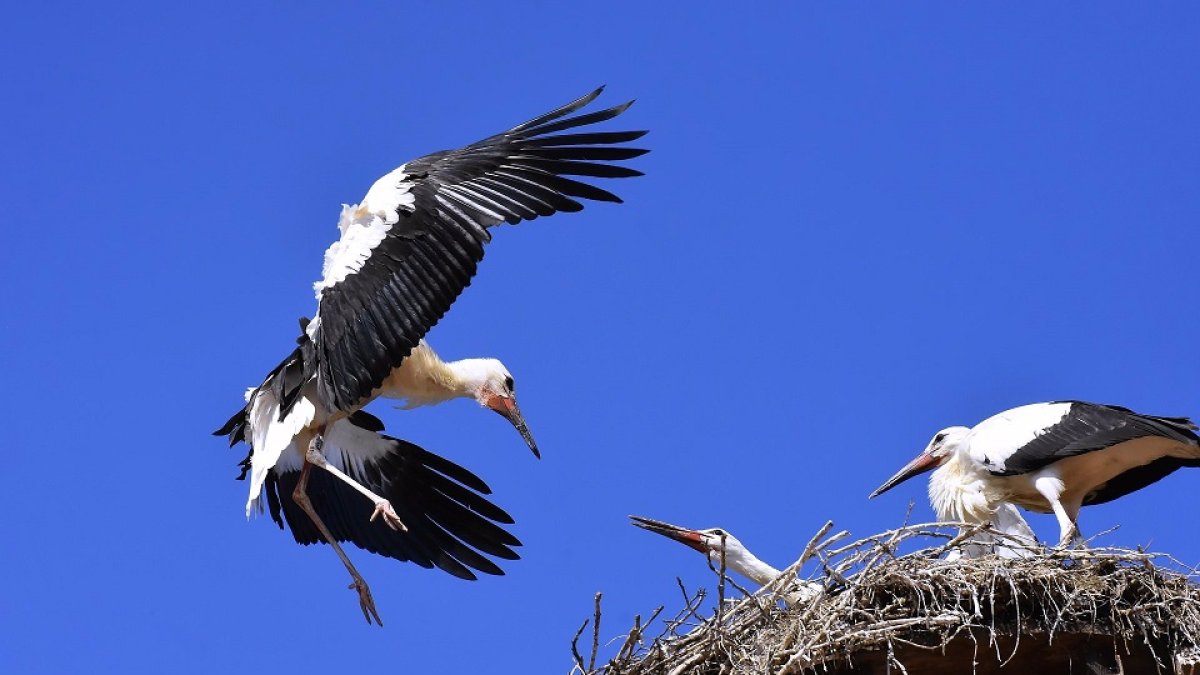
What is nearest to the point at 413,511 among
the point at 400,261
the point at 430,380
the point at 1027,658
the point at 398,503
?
the point at 398,503

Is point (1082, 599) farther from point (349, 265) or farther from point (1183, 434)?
point (349, 265)

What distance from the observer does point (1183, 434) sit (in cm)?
927

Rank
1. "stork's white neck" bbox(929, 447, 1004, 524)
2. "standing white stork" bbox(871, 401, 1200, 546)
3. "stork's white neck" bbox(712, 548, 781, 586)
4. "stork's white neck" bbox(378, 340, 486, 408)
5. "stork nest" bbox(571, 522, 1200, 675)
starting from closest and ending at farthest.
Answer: "stork nest" bbox(571, 522, 1200, 675)
"stork's white neck" bbox(712, 548, 781, 586)
"stork's white neck" bbox(378, 340, 486, 408)
"standing white stork" bbox(871, 401, 1200, 546)
"stork's white neck" bbox(929, 447, 1004, 524)

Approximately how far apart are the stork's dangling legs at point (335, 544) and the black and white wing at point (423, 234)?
38.2 inches

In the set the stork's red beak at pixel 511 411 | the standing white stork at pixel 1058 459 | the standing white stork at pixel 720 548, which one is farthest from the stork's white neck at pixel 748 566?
the standing white stork at pixel 1058 459

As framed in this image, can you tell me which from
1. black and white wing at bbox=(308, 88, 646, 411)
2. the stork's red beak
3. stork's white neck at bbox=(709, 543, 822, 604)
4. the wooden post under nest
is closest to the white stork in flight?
black and white wing at bbox=(308, 88, 646, 411)

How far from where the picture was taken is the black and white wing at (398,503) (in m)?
9.44

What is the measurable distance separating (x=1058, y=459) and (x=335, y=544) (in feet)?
12.3

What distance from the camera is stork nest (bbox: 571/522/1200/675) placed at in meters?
6.79

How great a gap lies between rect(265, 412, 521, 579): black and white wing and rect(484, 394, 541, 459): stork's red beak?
1.12 feet

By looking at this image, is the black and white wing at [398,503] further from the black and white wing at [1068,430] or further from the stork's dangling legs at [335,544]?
the black and white wing at [1068,430]

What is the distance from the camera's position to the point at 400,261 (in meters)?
8.19

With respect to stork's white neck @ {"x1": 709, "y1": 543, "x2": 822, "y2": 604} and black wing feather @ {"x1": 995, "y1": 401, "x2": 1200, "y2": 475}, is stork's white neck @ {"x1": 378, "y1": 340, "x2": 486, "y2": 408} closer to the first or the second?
stork's white neck @ {"x1": 709, "y1": 543, "x2": 822, "y2": 604}

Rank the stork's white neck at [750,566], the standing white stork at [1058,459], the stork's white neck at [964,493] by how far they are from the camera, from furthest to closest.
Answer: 1. the stork's white neck at [964,493]
2. the standing white stork at [1058,459]
3. the stork's white neck at [750,566]
